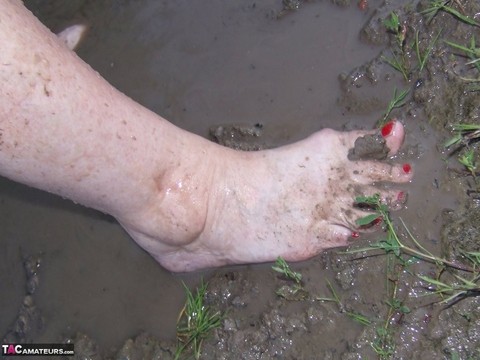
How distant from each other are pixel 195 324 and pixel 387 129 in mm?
990

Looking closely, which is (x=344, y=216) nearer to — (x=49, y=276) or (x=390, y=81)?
(x=390, y=81)

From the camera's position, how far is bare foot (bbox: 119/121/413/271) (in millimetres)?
2121

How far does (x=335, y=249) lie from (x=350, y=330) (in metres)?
0.29

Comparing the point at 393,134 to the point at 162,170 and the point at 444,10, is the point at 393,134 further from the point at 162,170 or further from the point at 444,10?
the point at 162,170

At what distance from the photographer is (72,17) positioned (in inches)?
112

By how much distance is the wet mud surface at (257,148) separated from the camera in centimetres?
197

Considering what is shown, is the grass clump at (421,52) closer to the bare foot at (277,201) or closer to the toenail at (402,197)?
the bare foot at (277,201)

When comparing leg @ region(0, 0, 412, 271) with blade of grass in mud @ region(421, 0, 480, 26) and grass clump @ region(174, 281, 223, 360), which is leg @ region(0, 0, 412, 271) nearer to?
grass clump @ region(174, 281, 223, 360)

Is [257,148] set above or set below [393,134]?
above

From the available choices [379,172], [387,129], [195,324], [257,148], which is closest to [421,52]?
[387,129]

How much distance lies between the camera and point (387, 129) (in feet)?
A: 6.82

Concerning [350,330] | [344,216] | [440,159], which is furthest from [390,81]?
[350,330]

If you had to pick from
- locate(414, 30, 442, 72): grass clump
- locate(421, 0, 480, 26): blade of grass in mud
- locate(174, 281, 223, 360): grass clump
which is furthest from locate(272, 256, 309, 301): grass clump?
locate(421, 0, 480, 26): blade of grass in mud

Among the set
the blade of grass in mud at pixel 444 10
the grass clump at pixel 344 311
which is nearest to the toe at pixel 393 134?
the blade of grass in mud at pixel 444 10
